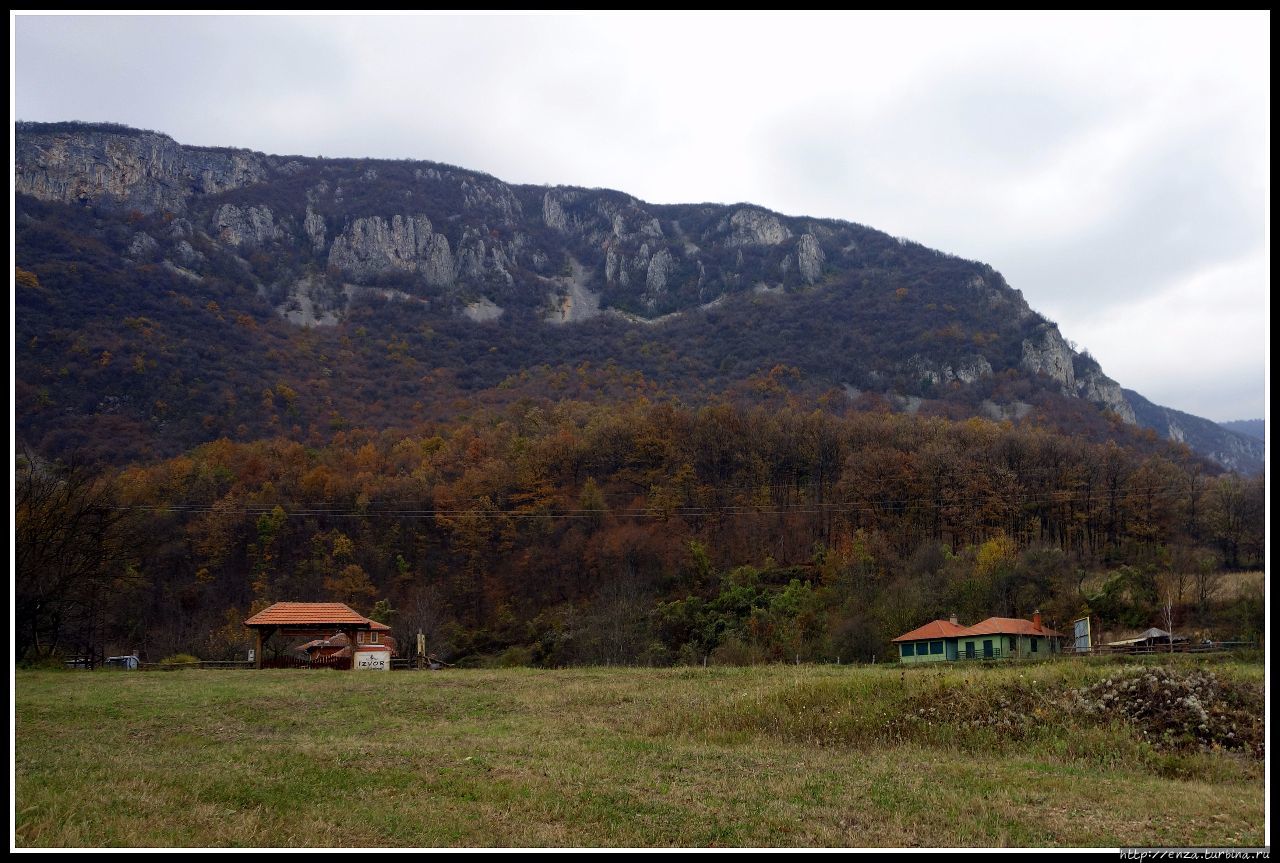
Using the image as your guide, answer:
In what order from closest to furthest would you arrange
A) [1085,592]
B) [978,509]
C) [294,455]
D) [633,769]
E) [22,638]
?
1. [633,769]
2. [22,638]
3. [1085,592]
4. [978,509]
5. [294,455]

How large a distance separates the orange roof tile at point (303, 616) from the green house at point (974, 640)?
22.6 m

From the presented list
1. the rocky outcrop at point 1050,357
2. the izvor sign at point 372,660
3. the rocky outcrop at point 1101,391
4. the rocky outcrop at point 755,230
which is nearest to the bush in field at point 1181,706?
the izvor sign at point 372,660

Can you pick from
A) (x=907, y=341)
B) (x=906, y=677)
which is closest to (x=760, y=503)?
(x=906, y=677)

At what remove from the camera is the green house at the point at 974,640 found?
3444 cm

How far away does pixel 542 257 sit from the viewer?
545 feet

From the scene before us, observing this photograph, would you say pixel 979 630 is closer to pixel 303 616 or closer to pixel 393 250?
pixel 303 616

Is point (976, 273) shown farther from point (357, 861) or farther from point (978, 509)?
point (357, 861)

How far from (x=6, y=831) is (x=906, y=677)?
47.3 feet

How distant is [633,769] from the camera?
10859 millimetres

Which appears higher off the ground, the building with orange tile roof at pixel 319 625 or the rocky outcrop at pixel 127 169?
the rocky outcrop at pixel 127 169

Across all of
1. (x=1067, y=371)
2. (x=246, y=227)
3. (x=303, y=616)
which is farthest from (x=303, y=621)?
(x=246, y=227)

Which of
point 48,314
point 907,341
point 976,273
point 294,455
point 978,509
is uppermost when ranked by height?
point 976,273

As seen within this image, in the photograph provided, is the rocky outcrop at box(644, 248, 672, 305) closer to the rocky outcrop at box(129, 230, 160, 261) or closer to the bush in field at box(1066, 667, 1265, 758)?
the rocky outcrop at box(129, 230, 160, 261)

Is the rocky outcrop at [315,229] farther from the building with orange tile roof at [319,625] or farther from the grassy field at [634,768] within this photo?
the grassy field at [634,768]
